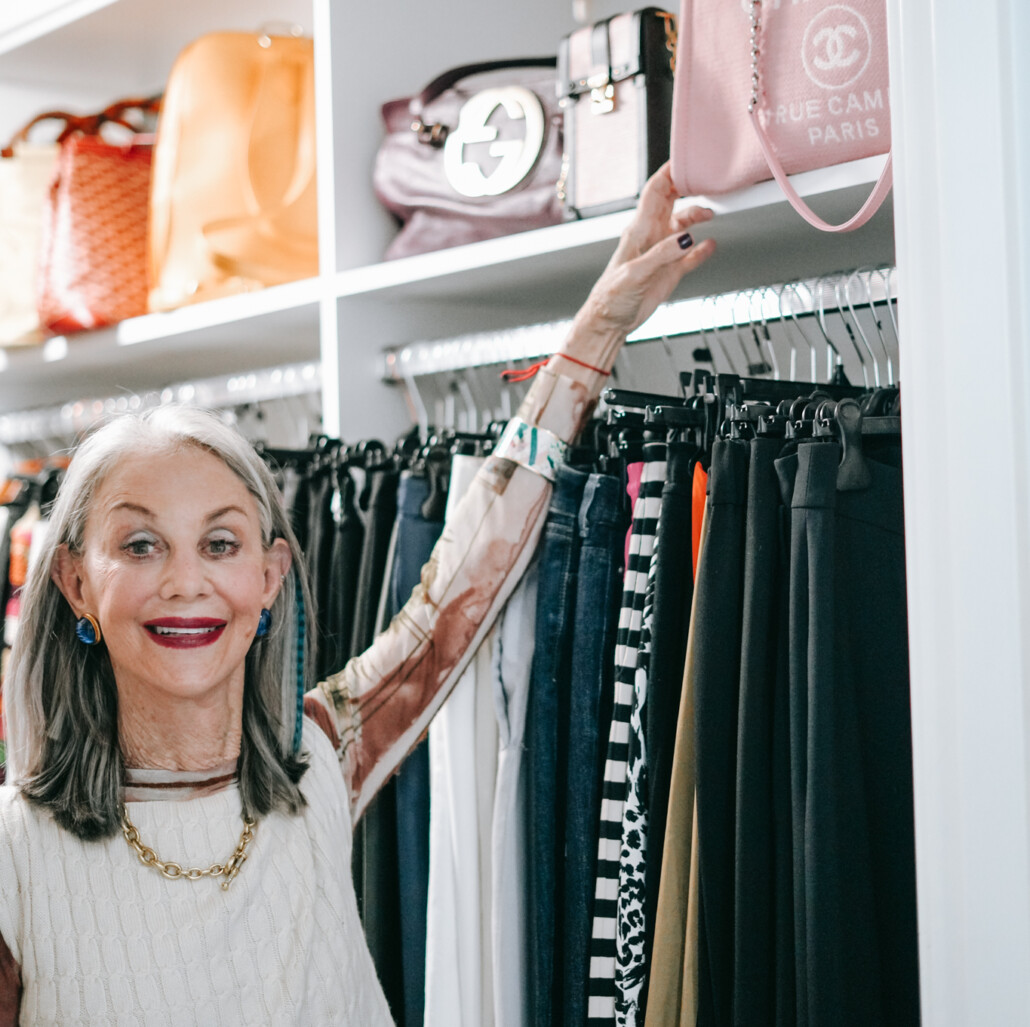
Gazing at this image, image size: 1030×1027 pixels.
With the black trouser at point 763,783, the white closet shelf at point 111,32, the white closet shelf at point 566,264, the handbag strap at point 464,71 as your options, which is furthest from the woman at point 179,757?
the white closet shelf at point 111,32

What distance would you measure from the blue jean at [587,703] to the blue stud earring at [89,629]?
437mm

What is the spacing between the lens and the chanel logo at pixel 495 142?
148 centimetres

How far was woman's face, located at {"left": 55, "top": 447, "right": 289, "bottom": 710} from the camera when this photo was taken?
40.6 inches

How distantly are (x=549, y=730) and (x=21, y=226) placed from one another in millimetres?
1502

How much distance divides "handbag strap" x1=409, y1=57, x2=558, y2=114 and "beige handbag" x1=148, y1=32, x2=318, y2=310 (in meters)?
0.28

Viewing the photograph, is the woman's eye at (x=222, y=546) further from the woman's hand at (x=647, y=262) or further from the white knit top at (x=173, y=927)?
the woman's hand at (x=647, y=262)

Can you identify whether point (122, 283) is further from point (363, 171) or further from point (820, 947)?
point (820, 947)

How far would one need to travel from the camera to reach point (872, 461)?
38.5 inches

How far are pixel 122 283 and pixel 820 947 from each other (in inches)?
61.9

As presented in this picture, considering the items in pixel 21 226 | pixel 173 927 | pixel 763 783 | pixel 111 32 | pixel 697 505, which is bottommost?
pixel 173 927

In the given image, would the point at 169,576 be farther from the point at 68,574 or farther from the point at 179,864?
the point at 179,864

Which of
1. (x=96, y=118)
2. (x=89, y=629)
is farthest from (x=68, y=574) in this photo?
(x=96, y=118)

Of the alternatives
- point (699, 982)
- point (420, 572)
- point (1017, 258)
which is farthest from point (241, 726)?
point (1017, 258)

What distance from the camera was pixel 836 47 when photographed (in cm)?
107
